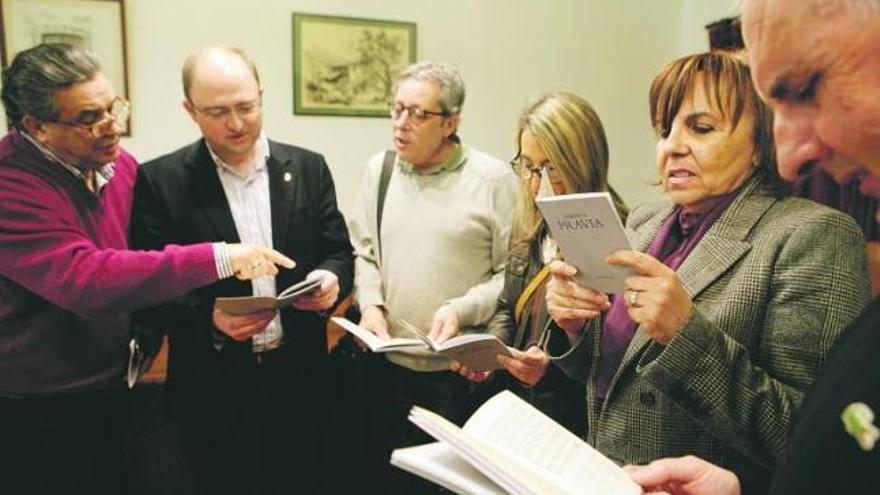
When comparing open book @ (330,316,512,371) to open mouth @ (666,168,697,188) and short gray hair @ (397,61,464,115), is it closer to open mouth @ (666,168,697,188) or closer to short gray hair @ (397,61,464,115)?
open mouth @ (666,168,697,188)

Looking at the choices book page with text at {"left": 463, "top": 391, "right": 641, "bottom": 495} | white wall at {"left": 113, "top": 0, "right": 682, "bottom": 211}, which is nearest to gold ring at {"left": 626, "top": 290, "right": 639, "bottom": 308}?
book page with text at {"left": 463, "top": 391, "right": 641, "bottom": 495}

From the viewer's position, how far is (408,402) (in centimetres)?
235

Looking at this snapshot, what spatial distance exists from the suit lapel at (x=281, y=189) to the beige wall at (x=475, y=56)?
137cm

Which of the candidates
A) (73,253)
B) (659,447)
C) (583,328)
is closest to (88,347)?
(73,253)

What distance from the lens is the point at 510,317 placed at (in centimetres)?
199

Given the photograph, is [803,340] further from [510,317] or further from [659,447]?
[510,317]

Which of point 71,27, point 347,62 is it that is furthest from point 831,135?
point 71,27

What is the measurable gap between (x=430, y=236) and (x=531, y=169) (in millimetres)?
530

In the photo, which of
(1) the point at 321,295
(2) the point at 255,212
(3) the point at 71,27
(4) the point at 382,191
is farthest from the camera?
(3) the point at 71,27

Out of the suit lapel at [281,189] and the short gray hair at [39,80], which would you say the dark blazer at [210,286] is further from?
the short gray hair at [39,80]

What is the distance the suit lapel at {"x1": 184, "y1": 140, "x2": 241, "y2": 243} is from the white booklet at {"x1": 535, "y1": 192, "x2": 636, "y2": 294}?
119cm

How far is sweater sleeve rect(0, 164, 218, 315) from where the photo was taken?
1666 mm

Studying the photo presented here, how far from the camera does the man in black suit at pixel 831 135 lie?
0.54 m

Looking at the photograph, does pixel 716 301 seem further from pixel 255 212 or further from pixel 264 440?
pixel 264 440
